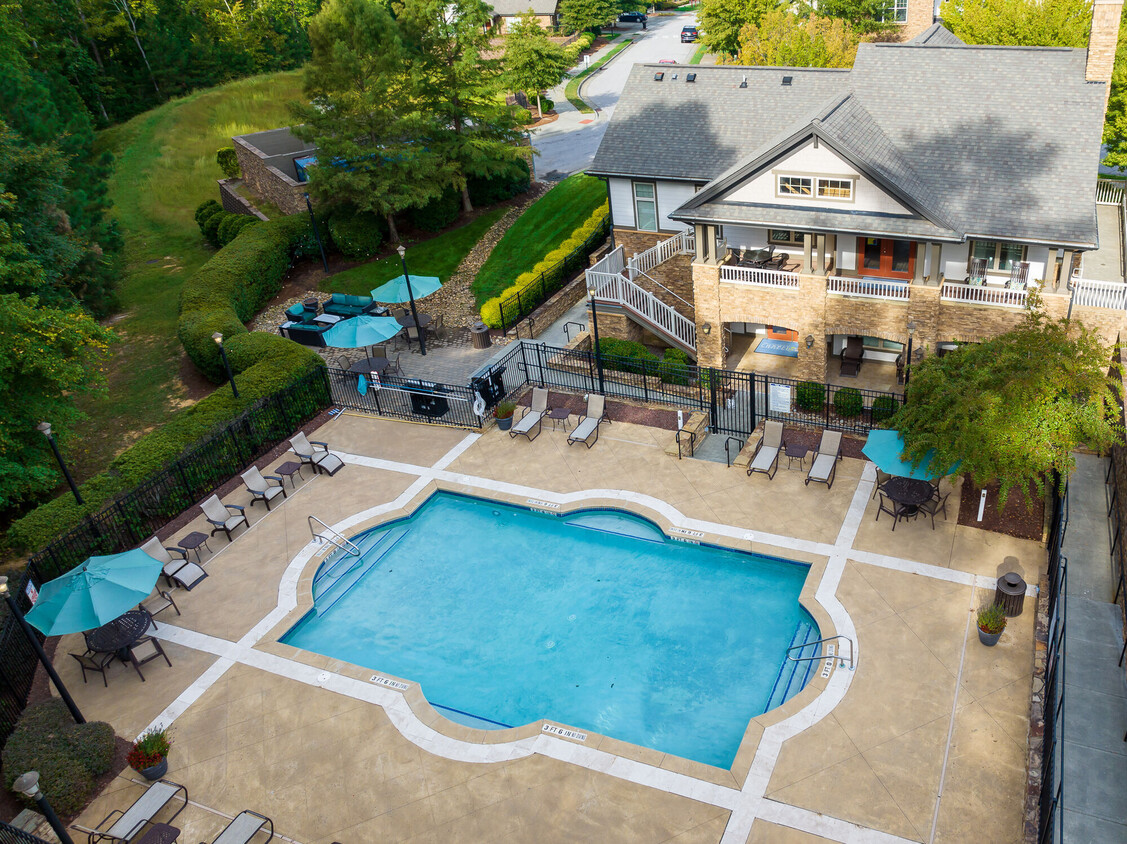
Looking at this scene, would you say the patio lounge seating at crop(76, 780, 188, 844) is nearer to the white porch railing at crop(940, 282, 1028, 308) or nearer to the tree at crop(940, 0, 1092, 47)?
the white porch railing at crop(940, 282, 1028, 308)

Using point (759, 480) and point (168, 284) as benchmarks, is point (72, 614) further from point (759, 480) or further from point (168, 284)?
point (168, 284)

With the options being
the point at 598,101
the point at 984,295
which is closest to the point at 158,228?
the point at 598,101

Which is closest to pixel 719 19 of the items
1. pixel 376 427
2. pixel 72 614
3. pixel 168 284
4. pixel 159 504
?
pixel 168 284

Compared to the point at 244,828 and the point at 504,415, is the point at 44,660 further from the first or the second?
the point at 504,415

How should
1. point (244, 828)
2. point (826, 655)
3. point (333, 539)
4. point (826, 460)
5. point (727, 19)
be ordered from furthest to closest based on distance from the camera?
point (727, 19) → point (333, 539) → point (826, 460) → point (826, 655) → point (244, 828)

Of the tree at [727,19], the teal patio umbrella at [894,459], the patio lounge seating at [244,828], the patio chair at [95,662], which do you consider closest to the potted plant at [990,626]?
the teal patio umbrella at [894,459]

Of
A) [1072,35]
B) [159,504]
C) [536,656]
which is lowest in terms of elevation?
[536,656]
